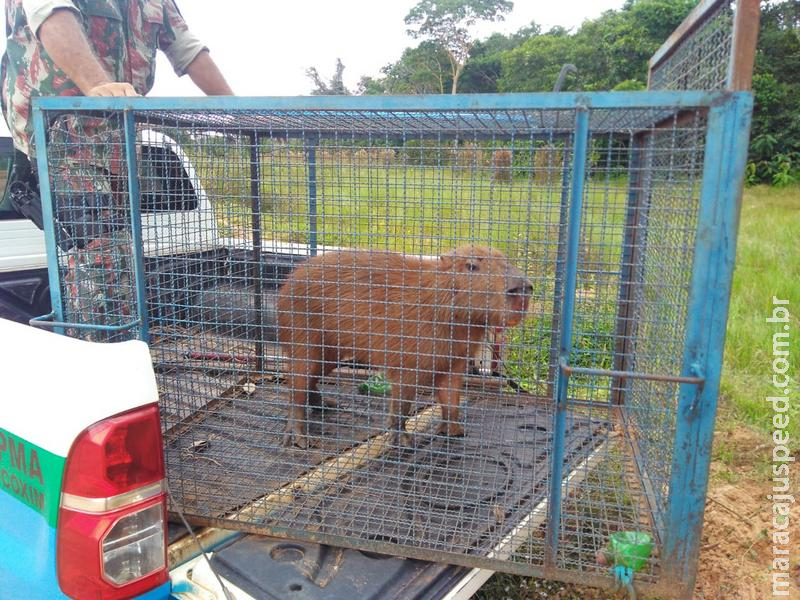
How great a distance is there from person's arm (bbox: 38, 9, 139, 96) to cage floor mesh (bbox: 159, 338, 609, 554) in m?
1.41

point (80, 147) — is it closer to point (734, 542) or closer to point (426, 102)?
point (426, 102)

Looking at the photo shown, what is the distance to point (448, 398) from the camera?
3.56m

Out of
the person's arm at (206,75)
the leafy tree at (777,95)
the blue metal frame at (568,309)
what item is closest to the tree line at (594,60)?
the leafy tree at (777,95)

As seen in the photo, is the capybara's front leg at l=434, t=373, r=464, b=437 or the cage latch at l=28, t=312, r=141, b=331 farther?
the capybara's front leg at l=434, t=373, r=464, b=437

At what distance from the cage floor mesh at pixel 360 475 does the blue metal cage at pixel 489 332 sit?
0.01 metres

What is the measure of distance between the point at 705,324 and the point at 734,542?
6.59ft

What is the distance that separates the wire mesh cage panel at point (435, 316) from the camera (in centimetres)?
222

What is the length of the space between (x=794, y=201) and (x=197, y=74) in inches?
659

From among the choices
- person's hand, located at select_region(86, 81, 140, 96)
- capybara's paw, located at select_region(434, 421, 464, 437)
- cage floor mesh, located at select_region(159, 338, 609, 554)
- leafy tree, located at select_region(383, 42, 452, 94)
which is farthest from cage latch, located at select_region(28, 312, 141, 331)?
leafy tree, located at select_region(383, 42, 452, 94)

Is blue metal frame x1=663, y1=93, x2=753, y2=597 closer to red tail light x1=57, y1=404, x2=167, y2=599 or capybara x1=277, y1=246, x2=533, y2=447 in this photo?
capybara x1=277, y1=246, x2=533, y2=447

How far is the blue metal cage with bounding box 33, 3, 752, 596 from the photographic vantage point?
217 cm

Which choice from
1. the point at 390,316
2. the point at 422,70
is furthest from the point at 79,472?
the point at 422,70

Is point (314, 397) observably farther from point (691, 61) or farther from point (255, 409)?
point (691, 61)

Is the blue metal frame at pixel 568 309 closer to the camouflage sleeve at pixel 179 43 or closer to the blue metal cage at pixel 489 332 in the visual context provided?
the blue metal cage at pixel 489 332
